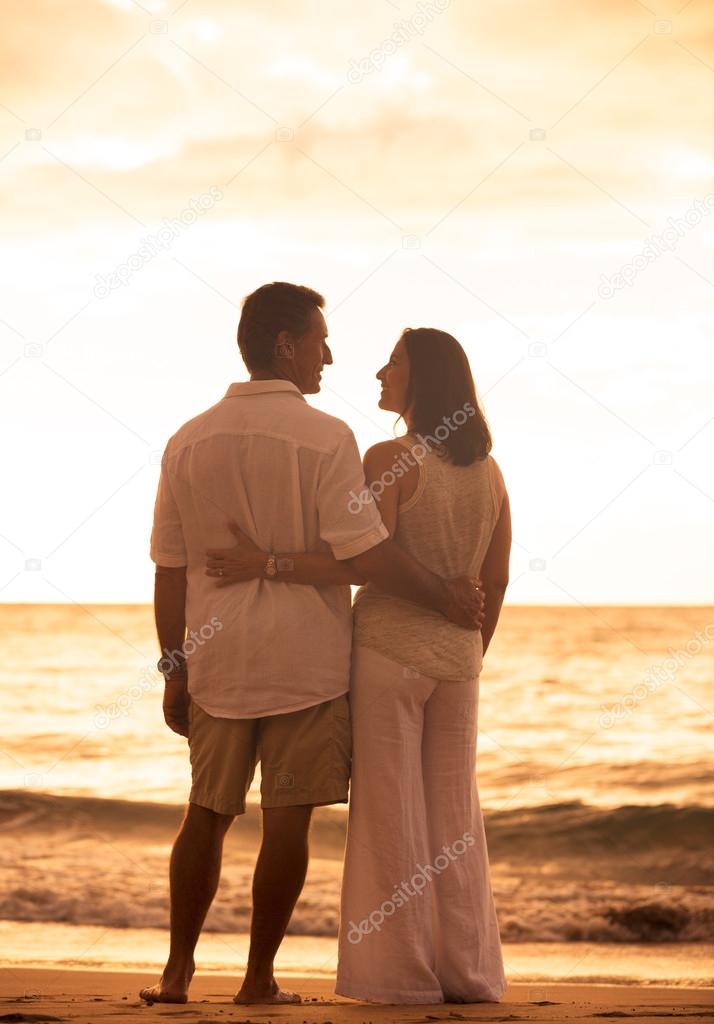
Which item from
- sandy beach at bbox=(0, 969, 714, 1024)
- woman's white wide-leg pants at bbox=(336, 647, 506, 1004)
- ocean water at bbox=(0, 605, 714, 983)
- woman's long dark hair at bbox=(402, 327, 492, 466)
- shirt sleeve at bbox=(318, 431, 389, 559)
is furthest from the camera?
ocean water at bbox=(0, 605, 714, 983)

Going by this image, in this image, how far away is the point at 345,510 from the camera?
292 cm

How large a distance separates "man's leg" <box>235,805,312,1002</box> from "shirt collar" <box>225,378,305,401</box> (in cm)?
104

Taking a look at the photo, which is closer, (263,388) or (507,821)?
(263,388)

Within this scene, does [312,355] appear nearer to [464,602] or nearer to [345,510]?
[345,510]

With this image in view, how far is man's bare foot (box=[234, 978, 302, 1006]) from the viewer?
9.68ft

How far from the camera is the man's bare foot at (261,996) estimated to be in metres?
2.95

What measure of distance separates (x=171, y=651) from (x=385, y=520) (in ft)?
2.14

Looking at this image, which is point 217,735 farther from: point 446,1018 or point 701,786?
point 701,786

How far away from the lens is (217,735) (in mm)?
2971

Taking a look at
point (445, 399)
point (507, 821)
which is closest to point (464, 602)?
point (445, 399)

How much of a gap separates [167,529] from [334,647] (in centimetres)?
54

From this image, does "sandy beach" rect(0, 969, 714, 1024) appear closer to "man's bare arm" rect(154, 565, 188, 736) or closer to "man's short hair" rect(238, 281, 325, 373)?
"man's bare arm" rect(154, 565, 188, 736)

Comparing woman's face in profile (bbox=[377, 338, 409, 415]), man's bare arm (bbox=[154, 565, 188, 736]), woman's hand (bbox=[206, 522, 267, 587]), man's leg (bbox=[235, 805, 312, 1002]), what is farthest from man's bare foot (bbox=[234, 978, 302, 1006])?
woman's face in profile (bbox=[377, 338, 409, 415])

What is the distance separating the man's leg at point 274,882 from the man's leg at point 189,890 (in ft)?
Result: 0.41
